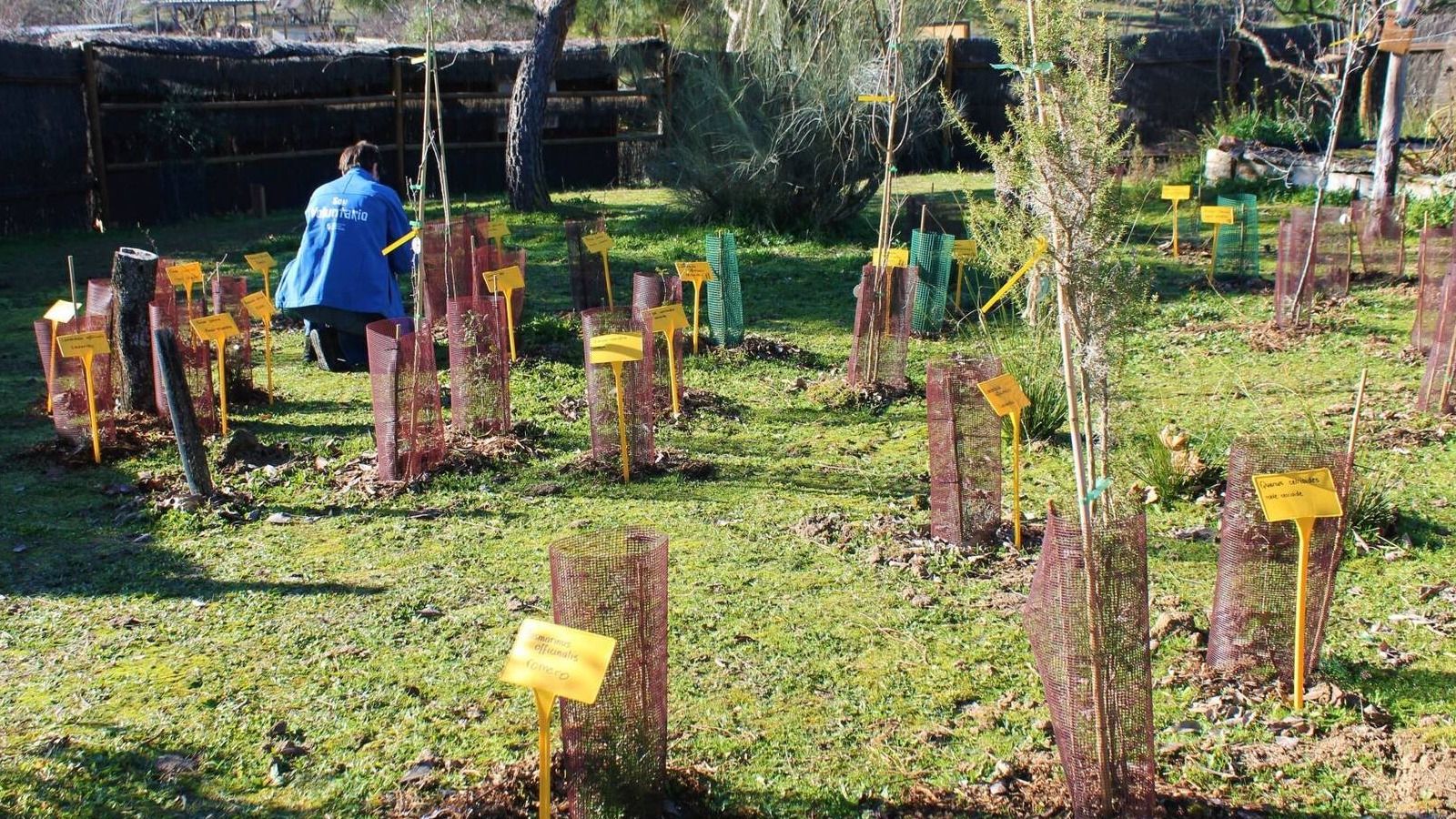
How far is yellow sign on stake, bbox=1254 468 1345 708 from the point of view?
319 cm

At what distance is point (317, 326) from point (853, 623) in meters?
4.72

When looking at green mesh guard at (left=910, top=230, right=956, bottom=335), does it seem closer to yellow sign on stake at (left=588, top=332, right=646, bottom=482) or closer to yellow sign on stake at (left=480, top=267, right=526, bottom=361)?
yellow sign on stake at (left=480, top=267, right=526, bottom=361)

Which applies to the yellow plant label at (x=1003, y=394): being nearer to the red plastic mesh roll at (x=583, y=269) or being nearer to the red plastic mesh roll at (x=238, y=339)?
the red plastic mesh roll at (x=238, y=339)

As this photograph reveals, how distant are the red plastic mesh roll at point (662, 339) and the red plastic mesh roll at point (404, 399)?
3.42 feet

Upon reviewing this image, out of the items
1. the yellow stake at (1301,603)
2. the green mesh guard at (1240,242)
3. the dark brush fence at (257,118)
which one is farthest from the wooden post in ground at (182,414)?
the green mesh guard at (1240,242)

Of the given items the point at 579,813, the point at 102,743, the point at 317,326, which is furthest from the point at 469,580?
Result: the point at 317,326

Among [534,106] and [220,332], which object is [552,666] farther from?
[534,106]

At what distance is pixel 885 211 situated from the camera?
6.09 metres

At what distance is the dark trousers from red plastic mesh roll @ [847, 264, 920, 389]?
278cm

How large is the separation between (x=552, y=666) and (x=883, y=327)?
14.6ft

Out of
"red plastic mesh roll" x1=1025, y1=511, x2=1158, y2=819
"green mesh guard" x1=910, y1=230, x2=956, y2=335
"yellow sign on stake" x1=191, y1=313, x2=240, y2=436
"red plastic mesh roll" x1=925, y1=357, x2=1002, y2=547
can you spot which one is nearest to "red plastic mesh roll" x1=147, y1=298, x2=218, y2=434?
"yellow sign on stake" x1=191, y1=313, x2=240, y2=436

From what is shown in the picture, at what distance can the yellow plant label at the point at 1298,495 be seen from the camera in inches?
125

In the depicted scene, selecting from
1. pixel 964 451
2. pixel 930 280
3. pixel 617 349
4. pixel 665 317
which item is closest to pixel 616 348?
pixel 617 349

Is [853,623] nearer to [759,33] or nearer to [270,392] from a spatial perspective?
[270,392]
